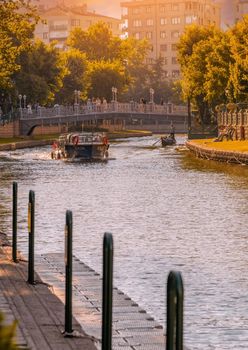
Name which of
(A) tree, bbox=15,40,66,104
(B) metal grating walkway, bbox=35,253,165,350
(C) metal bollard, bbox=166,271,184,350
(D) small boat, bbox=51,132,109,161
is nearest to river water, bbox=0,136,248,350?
(B) metal grating walkway, bbox=35,253,165,350

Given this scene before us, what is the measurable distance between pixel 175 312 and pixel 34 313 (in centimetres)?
506

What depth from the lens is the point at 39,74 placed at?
134375 millimetres

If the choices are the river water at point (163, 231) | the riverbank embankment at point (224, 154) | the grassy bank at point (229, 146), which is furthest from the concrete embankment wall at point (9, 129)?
the river water at point (163, 231)

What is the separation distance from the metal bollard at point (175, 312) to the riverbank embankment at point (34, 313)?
1.83 m

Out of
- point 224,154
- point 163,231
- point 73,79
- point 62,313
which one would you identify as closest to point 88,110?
point 73,79

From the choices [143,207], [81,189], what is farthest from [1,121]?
[143,207]

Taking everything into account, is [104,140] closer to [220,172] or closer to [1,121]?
[220,172]

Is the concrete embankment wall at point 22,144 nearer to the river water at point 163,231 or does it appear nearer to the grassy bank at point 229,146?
the grassy bank at point 229,146

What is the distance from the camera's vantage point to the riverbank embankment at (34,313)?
10008 millimetres

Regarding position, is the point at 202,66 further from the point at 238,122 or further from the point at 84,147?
the point at 84,147

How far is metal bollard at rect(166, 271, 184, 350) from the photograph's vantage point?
21.3ft

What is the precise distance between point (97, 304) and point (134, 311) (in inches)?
27.8

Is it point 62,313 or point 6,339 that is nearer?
point 6,339

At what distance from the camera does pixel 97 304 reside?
13.1 meters
